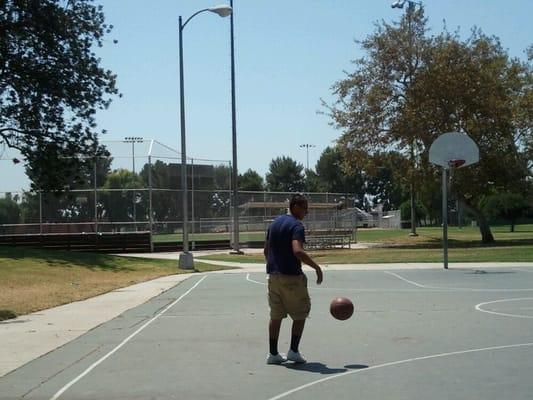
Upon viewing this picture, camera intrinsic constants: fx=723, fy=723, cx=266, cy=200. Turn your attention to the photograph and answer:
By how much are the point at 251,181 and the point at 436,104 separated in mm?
84508

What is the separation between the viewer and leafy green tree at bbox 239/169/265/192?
416 feet

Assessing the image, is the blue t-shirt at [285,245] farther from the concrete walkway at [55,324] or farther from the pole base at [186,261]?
the pole base at [186,261]

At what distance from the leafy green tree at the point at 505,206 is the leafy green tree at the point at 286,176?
50.5m

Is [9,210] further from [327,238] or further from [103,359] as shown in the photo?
[103,359]

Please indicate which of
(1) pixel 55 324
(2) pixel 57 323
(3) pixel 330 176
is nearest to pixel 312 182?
(3) pixel 330 176

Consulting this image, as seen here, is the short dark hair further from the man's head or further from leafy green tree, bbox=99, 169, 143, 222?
leafy green tree, bbox=99, 169, 143, 222

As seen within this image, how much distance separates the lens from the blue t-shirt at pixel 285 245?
860cm

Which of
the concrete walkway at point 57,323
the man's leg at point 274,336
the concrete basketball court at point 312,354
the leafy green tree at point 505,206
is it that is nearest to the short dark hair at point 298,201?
the man's leg at point 274,336

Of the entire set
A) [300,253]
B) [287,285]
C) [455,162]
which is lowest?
[287,285]

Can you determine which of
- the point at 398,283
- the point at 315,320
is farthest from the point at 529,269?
the point at 315,320

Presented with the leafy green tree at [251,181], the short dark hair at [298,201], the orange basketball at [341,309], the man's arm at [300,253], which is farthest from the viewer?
the leafy green tree at [251,181]

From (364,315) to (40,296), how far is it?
8919 millimetres

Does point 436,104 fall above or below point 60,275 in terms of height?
above

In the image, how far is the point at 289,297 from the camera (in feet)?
28.3
